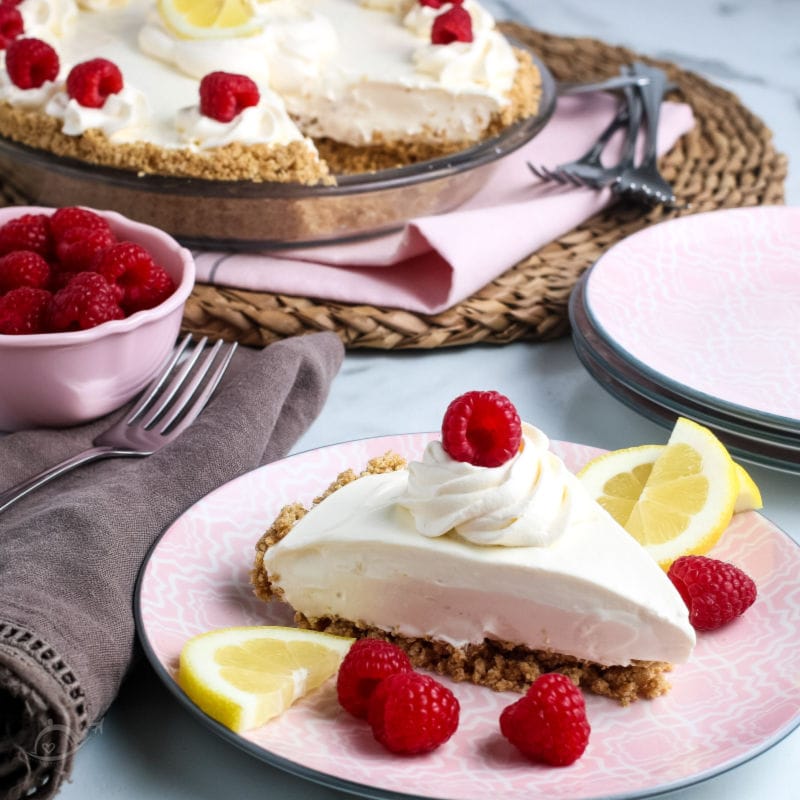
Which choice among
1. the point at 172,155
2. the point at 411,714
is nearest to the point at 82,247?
the point at 172,155

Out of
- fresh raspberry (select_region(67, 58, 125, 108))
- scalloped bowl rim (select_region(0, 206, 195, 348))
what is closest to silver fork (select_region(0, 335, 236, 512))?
scalloped bowl rim (select_region(0, 206, 195, 348))

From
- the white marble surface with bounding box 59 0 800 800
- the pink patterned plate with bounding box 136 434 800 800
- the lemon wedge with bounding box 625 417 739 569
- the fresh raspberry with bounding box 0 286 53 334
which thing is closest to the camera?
the pink patterned plate with bounding box 136 434 800 800

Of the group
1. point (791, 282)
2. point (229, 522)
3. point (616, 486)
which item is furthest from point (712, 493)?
point (791, 282)

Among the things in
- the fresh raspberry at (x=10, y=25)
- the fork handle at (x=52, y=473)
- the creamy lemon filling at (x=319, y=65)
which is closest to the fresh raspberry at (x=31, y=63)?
the creamy lemon filling at (x=319, y=65)

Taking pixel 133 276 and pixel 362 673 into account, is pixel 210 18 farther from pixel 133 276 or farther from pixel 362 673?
pixel 362 673

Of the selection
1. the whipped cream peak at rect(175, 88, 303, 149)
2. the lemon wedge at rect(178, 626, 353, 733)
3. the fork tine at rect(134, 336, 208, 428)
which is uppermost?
the whipped cream peak at rect(175, 88, 303, 149)

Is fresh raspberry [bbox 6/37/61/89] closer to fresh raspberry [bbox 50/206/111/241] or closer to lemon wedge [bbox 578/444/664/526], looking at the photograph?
fresh raspberry [bbox 50/206/111/241]

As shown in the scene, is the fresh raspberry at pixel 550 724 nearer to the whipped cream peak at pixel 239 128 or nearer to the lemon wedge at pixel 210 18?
the whipped cream peak at pixel 239 128
